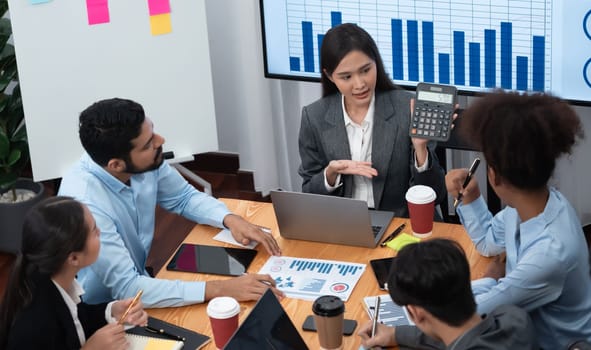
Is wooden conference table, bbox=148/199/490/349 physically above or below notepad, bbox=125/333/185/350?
above

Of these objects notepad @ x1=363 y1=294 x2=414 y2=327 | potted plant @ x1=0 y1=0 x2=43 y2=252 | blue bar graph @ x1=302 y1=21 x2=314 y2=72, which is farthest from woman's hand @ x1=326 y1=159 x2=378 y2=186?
potted plant @ x1=0 y1=0 x2=43 y2=252

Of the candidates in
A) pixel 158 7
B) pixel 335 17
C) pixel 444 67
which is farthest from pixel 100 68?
pixel 444 67

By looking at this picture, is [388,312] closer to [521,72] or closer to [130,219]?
[130,219]

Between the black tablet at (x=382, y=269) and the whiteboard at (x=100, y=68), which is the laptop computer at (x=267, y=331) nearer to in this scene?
the black tablet at (x=382, y=269)

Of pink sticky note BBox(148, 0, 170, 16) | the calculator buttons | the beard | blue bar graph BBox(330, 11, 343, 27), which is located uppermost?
pink sticky note BBox(148, 0, 170, 16)

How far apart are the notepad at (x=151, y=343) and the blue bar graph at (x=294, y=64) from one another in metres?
1.87

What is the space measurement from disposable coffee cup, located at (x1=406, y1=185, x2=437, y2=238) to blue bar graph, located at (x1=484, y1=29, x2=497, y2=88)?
1046 millimetres

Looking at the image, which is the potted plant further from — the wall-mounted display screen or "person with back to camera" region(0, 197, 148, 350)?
"person with back to camera" region(0, 197, 148, 350)

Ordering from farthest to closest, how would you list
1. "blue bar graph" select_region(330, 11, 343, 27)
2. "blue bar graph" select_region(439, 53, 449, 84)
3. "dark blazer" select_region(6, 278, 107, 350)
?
"blue bar graph" select_region(330, 11, 343, 27) < "blue bar graph" select_region(439, 53, 449, 84) < "dark blazer" select_region(6, 278, 107, 350)

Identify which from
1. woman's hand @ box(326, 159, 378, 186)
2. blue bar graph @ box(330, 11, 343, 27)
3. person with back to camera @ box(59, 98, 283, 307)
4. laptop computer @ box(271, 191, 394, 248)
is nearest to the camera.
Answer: person with back to camera @ box(59, 98, 283, 307)

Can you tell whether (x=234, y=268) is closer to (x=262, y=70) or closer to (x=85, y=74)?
(x=85, y=74)

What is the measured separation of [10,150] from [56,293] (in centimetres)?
188

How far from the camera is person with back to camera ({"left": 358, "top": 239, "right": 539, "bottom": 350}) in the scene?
1706 millimetres

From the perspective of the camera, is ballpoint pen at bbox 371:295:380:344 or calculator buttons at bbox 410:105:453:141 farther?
calculator buttons at bbox 410:105:453:141
